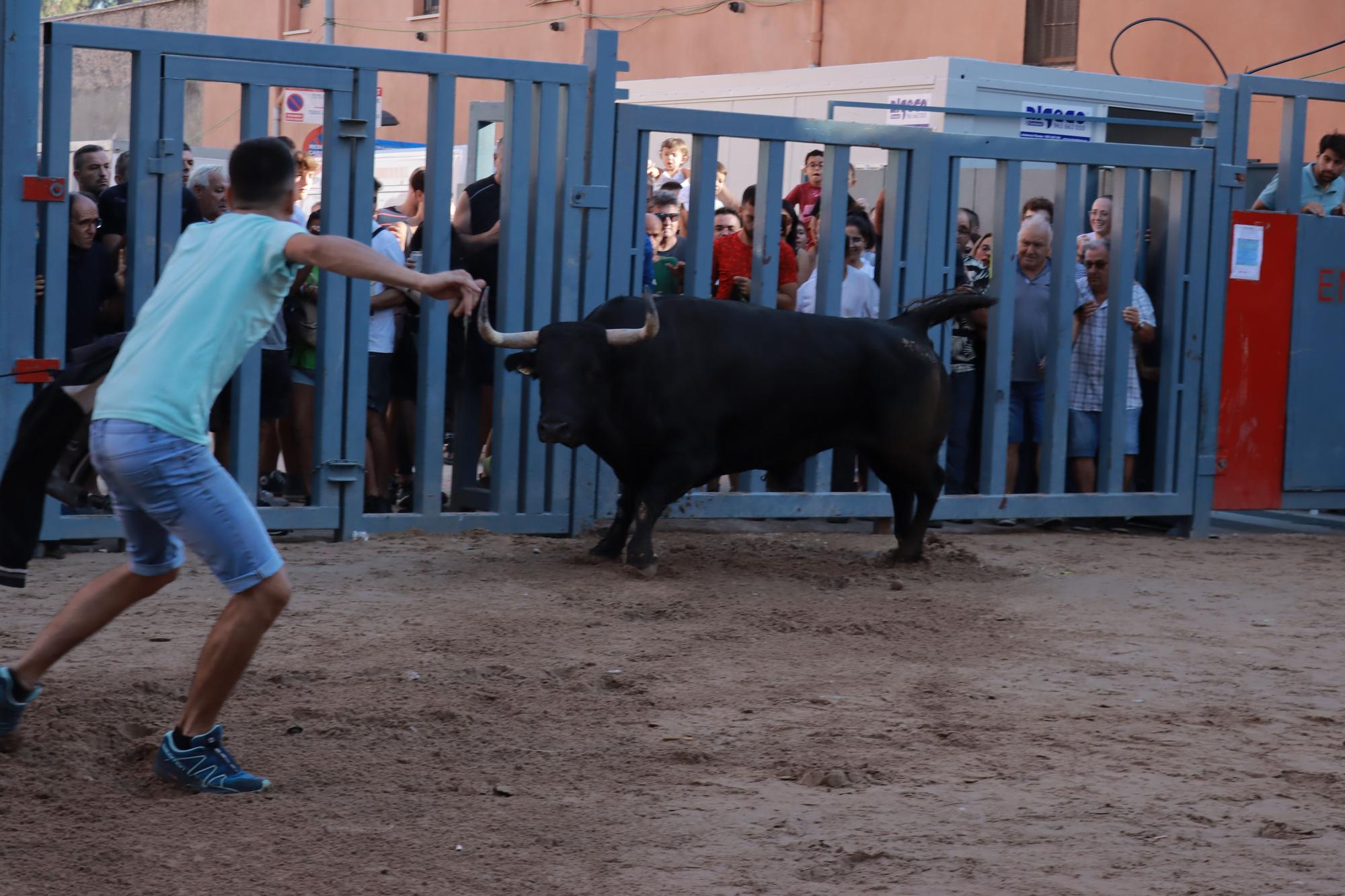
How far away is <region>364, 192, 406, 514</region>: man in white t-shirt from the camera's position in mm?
9242

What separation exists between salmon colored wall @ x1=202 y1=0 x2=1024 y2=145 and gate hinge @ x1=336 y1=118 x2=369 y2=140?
529 inches

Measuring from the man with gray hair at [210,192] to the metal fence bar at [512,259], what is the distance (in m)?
1.43

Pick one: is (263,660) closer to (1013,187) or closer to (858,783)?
(858,783)

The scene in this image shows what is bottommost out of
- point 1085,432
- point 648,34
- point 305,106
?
point 1085,432

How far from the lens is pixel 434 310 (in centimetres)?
890

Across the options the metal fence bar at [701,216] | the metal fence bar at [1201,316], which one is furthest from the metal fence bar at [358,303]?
the metal fence bar at [1201,316]

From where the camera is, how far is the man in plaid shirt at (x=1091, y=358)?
34.3ft

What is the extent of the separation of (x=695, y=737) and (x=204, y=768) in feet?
5.06

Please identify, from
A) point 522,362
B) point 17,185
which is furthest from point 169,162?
point 522,362

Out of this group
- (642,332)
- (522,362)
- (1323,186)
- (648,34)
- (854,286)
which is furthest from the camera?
(648,34)

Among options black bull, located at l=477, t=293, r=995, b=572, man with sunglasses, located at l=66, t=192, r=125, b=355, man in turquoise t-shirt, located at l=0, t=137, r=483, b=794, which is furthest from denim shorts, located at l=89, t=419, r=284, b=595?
man with sunglasses, located at l=66, t=192, r=125, b=355

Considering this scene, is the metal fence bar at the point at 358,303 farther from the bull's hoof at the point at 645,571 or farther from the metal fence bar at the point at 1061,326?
the metal fence bar at the point at 1061,326

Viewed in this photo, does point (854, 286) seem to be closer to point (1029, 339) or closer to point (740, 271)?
point (740, 271)

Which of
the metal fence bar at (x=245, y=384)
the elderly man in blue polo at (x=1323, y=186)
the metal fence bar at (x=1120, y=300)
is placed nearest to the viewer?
the metal fence bar at (x=245, y=384)
